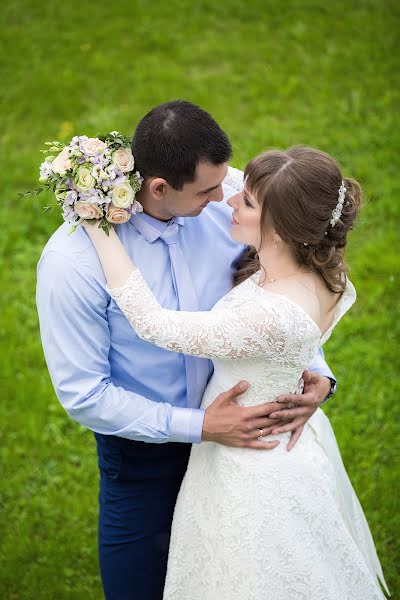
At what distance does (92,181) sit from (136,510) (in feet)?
4.98

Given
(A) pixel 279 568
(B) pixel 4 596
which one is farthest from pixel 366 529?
(B) pixel 4 596

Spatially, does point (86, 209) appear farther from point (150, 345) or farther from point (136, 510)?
point (136, 510)

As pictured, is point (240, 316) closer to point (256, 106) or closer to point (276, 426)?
point (276, 426)

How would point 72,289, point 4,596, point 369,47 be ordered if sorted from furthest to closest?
point 369,47 → point 4,596 → point 72,289

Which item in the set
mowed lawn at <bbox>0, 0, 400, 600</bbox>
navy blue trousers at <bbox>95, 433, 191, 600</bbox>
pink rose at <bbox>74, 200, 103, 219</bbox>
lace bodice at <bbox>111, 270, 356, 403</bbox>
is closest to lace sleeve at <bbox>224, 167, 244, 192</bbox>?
lace bodice at <bbox>111, 270, 356, 403</bbox>

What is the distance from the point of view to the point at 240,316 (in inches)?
108

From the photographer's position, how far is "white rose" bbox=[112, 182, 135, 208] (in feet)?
8.82

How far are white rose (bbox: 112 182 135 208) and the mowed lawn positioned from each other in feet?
8.14

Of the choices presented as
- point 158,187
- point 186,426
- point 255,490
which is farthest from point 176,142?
point 255,490

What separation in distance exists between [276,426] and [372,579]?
75cm

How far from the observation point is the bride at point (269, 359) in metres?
2.75

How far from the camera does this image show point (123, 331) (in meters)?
2.92

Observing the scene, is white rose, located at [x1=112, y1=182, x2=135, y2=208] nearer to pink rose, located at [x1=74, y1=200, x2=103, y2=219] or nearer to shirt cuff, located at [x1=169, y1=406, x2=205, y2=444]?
pink rose, located at [x1=74, y1=200, x2=103, y2=219]

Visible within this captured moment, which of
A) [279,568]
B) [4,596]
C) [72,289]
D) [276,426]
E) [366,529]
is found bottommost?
[4,596]
